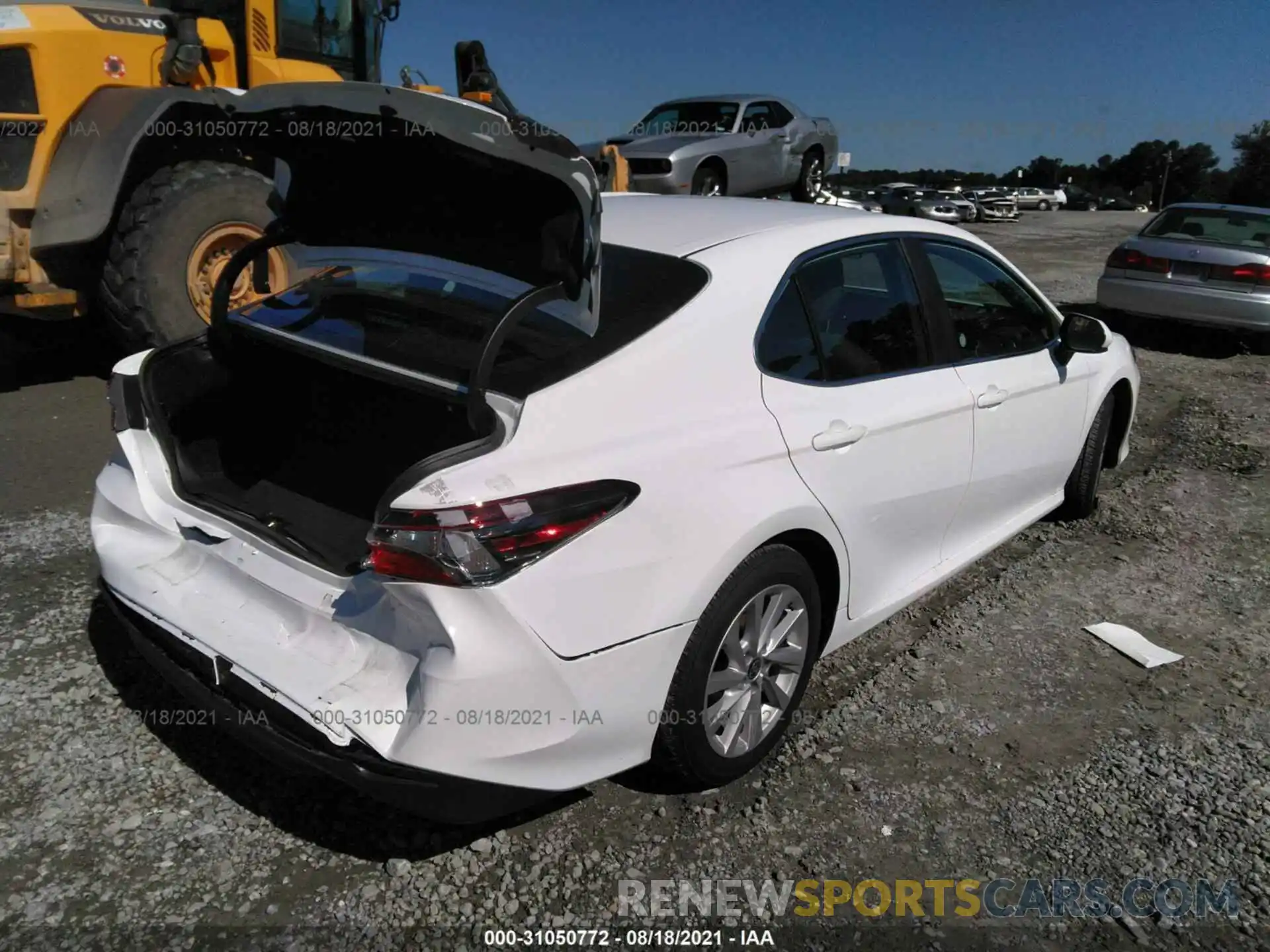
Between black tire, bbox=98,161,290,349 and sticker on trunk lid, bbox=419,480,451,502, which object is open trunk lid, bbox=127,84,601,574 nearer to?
sticker on trunk lid, bbox=419,480,451,502

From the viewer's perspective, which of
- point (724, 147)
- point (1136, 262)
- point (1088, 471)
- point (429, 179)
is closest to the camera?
point (429, 179)

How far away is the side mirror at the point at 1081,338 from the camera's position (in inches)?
156

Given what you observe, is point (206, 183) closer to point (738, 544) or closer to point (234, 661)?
point (234, 661)

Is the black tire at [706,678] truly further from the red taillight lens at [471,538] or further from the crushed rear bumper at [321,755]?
the red taillight lens at [471,538]

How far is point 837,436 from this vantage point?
283 centimetres

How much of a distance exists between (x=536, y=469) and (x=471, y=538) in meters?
0.22

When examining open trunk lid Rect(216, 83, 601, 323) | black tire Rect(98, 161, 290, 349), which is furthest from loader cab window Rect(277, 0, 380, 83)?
open trunk lid Rect(216, 83, 601, 323)

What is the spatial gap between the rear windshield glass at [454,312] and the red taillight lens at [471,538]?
33cm

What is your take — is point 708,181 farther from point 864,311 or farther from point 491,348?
point 491,348

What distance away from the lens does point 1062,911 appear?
244 cm

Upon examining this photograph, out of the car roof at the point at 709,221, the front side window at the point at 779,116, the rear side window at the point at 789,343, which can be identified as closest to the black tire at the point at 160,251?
the car roof at the point at 709,221

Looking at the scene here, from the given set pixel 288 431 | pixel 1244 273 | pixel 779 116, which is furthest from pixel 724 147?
pixel 288 431

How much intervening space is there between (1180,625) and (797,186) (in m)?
11.1

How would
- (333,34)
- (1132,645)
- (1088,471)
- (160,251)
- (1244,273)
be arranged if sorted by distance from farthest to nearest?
(1244,273) < (333,34) < (160,251) < (1088,471) < (1132,645)
